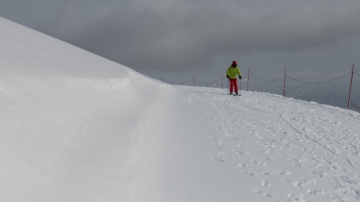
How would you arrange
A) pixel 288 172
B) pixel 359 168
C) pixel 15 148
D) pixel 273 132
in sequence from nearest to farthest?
pixel 15 148, pixel 288 172, pixel 359 168, pixel 273 132

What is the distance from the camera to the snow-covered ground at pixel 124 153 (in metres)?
2.29

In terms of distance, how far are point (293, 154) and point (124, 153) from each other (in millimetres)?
2570

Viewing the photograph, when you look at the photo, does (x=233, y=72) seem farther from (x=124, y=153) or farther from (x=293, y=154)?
(x=124, y=153)

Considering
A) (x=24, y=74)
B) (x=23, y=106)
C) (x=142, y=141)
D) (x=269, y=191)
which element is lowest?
(x=269, y=191)

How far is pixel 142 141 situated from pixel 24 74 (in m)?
1.79

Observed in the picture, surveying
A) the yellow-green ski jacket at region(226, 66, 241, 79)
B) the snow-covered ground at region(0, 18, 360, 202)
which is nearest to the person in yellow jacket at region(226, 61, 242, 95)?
the yellow-green ski jacket at region(226, 66, 241, 79)

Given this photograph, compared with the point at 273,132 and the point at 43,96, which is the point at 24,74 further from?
the point at 273,132

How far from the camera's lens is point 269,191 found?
297 cm

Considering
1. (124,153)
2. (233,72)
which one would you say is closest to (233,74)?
(233,72)

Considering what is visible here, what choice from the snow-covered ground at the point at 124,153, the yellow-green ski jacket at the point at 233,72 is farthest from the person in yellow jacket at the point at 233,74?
the snow-covered ground at the point at 124,153

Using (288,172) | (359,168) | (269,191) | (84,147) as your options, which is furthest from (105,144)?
(359,168)

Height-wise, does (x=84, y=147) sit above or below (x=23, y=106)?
below

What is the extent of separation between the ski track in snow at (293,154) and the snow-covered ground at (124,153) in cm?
1

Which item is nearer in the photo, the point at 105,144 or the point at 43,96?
the point at 43,96
